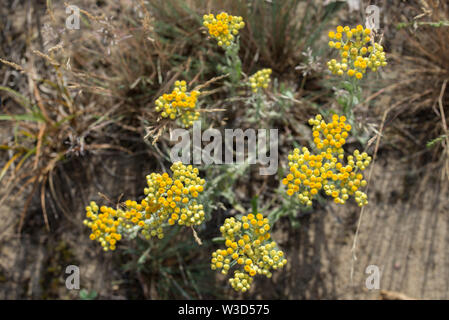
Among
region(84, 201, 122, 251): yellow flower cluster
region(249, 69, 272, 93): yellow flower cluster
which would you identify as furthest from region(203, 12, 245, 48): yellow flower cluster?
region(84, 201, 122, 251): yellow flower cluster

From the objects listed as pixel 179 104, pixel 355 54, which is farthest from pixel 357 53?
pixel 179 104

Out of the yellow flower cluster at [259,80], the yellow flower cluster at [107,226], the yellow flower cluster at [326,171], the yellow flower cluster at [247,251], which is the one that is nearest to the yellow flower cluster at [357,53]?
the yellow flower cluster at [326,171]

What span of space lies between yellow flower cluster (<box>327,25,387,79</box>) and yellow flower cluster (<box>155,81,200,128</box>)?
2.36 ft

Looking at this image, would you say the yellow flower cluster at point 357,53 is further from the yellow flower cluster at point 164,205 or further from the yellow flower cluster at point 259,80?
the yellow flower cluster at point 164,205

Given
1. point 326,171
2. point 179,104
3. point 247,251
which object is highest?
point 179,104

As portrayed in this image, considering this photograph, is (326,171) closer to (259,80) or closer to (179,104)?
(259,80)

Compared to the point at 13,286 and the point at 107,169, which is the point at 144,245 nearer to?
the point at 107,169

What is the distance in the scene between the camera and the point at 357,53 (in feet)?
6.64

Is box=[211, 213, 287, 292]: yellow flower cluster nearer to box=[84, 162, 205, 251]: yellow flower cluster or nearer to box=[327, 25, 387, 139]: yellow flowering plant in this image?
box=[84, 162, 205, 251]: yellow flower cluster

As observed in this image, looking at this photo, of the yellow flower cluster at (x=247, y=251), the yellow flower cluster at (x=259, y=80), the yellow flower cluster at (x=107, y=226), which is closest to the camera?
the yellow flower cluster at (x=247, y=251)

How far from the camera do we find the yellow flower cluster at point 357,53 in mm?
1970

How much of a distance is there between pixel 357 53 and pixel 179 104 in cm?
93

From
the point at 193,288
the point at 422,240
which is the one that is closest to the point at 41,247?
the point at 193,288

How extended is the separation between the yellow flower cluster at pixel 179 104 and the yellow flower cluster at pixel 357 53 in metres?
0.72
